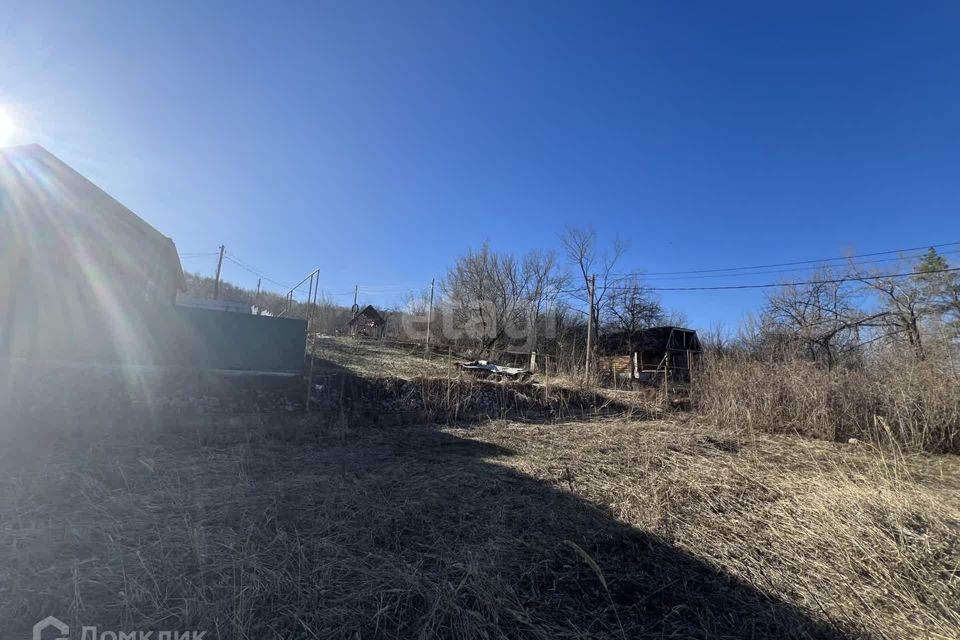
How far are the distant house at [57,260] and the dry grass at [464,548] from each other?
496 centimetres

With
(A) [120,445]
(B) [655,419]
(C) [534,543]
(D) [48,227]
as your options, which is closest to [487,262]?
(B) [655,419]

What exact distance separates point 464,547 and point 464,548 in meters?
0.02

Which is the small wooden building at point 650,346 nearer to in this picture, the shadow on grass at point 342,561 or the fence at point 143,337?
the fence at point 143,337

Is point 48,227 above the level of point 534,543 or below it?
above

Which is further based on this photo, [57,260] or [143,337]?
[57,260]

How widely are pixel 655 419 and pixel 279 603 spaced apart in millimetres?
10246

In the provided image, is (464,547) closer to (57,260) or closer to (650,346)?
(57,260)

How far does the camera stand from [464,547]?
2.79m

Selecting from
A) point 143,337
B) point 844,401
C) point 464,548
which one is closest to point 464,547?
point 464,548

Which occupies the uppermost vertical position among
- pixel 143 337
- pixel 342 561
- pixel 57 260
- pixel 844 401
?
pixel 57 260

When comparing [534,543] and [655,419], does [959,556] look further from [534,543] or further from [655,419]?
[655,419]

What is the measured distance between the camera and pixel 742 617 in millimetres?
2158

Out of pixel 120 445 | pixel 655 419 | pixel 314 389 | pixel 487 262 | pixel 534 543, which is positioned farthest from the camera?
pixel 487 262

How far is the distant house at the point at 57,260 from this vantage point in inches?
338
